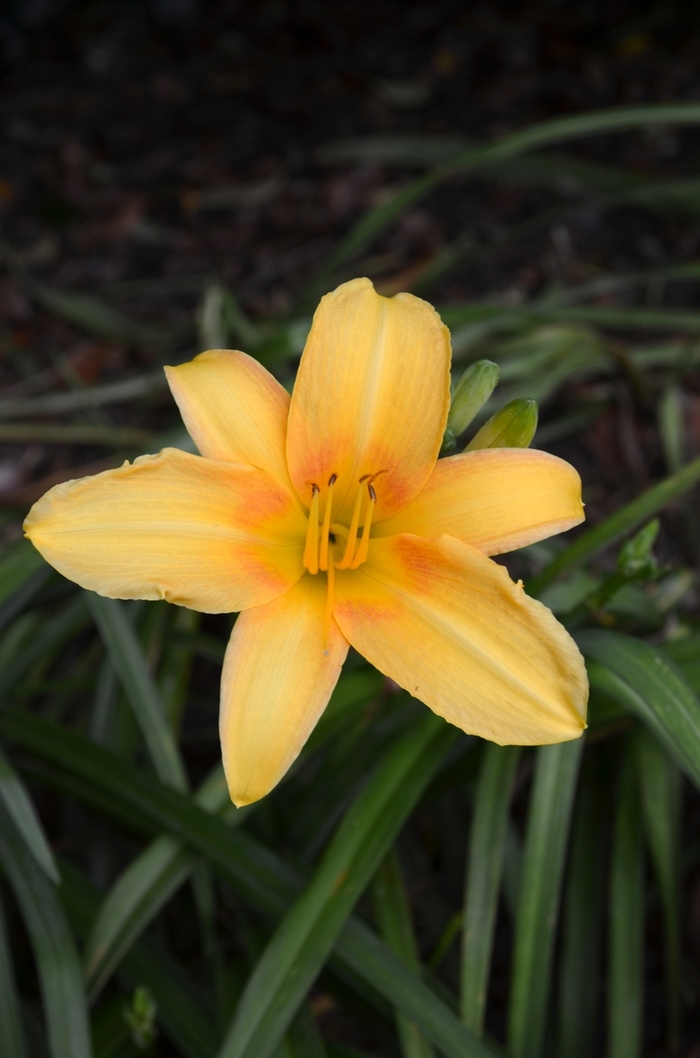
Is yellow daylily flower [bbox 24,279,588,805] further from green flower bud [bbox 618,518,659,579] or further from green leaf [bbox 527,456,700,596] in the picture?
green leaf [bbox 527,456,700,596]

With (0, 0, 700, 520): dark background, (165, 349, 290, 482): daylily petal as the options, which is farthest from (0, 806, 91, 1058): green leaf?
(0, 0, 700, 520): dark background

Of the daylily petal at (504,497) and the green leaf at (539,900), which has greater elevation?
the daylily petal at (504,497)

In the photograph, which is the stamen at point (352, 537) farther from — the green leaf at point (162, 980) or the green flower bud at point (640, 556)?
the green leaf at point (162, 980)

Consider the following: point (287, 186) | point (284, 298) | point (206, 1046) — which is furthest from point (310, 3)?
point (206, 1046)

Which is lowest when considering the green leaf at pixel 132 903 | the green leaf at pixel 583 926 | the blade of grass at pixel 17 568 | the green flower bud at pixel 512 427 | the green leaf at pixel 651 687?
the green leaf at pixel 583 926

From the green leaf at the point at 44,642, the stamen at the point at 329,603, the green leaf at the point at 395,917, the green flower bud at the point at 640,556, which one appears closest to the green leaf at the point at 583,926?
the green leaf at the point at 395,917

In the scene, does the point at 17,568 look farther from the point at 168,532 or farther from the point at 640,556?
the point at 640,556

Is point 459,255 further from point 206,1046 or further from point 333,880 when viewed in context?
point 206,1046

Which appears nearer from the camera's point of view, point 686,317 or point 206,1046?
point 206,1046
